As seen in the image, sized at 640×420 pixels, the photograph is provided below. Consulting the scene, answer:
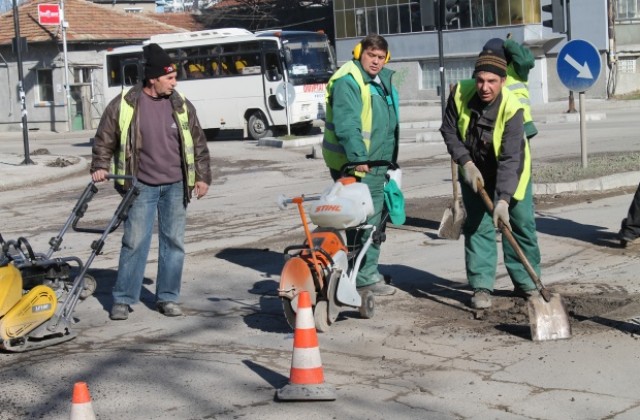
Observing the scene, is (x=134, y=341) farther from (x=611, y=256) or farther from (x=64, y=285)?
(x=611, y=256)

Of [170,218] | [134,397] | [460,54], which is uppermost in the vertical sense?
[460,54]

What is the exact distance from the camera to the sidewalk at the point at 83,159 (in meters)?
14.2

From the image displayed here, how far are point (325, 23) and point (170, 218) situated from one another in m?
52.5

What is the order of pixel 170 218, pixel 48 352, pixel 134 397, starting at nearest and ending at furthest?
pixel 134 397 → pixel 48 352 → pixel 170 218

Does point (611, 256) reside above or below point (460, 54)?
below

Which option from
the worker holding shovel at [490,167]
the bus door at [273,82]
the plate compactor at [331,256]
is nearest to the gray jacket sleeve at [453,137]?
the worker holding shovel at [490,167]

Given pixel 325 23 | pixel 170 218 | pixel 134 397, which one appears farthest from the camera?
pixel 325 23

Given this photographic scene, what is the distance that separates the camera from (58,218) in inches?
607

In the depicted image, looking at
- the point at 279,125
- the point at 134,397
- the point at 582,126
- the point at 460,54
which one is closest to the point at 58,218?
the point at 582,126

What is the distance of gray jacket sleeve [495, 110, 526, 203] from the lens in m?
7.35

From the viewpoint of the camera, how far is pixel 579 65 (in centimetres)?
1448

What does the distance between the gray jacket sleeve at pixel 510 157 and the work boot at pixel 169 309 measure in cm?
253

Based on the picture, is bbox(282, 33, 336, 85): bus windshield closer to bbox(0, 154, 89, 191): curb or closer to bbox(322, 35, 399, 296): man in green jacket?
bbox(0, 154, 89, 191): curb

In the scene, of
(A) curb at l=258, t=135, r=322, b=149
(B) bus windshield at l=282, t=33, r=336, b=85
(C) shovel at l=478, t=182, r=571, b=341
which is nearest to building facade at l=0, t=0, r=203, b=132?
(B) bus windshield at l=282, t=33, r=336, b=85
